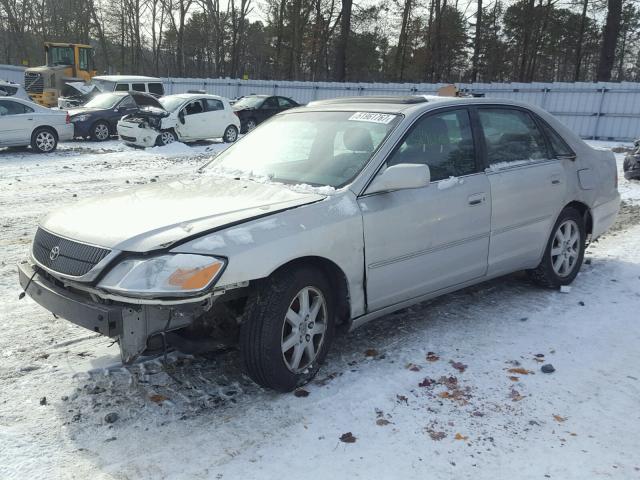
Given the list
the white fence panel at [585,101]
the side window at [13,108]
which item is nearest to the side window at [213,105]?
the side window at [13,108]

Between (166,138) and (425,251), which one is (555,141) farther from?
(166,138)

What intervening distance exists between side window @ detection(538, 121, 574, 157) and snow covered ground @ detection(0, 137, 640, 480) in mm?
1405

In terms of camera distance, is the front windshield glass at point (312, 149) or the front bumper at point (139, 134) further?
the front bumper at point (139, 134)

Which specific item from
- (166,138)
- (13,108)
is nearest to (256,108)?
(166,138)

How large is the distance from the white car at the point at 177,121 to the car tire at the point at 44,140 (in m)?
1.94

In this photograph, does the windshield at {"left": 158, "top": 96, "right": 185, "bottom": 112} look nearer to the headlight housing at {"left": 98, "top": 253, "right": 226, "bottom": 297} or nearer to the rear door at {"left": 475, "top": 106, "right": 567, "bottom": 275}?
the rear door at {"left": 475, "top": 106, "right": 567, "bottom": 275}

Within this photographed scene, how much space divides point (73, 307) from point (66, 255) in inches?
11.9

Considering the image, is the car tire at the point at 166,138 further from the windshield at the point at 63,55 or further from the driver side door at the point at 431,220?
the windshield at the point at 63,55

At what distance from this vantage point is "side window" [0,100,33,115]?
13910 millimetres

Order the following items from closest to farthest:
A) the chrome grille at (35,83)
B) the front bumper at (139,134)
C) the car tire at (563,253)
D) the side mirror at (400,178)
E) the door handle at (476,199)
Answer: the side mirror at (400,178), the door handle at (476,199), the car tire at (563,253), the front bumper at (139,134), the chrome grille at (35,83)

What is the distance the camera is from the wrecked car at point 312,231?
2.91 meters

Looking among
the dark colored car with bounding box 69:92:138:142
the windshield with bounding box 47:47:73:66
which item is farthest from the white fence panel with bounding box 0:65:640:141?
the windshield with bounding box 47:47:73:66

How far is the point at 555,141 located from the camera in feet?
17.0

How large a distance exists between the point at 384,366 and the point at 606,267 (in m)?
3.41
